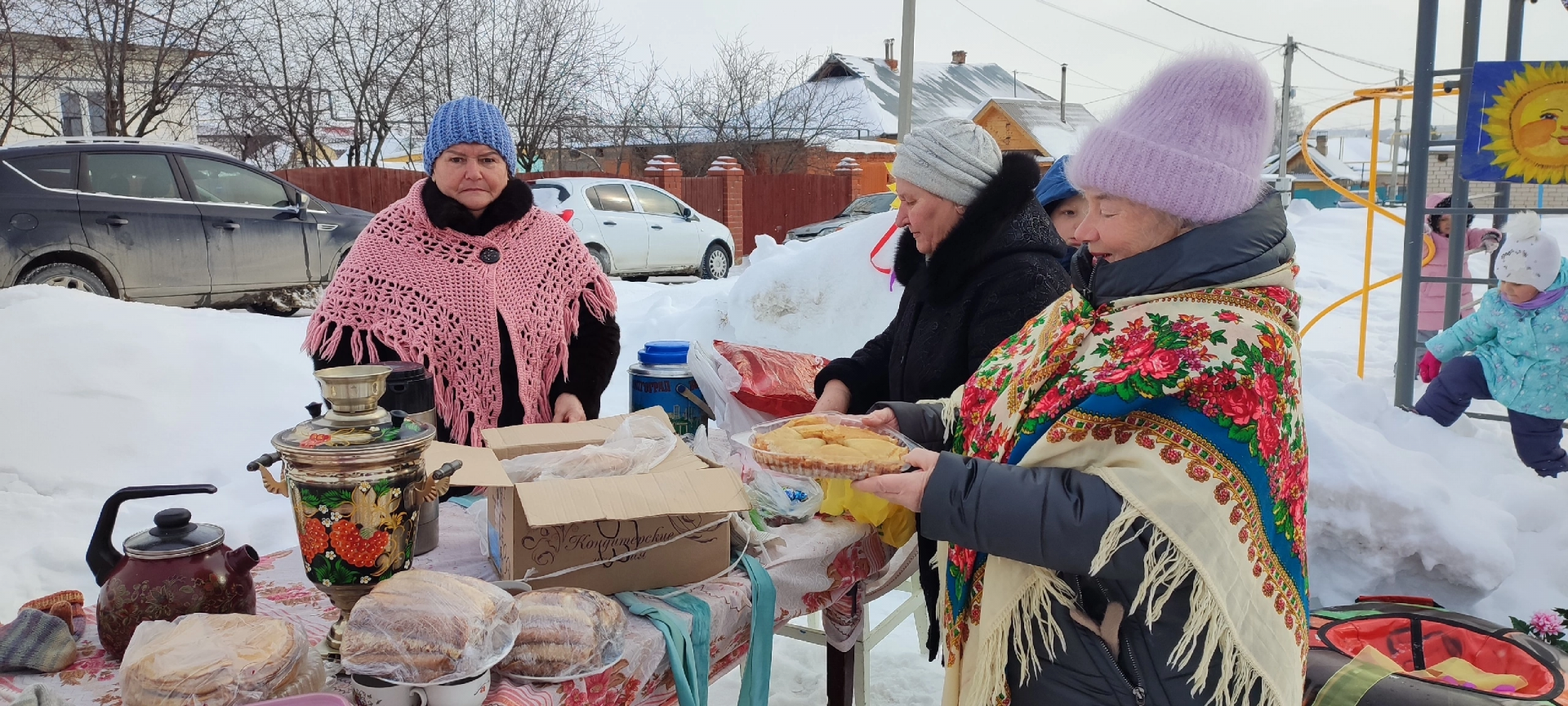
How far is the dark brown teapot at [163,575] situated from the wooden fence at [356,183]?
16462 mm

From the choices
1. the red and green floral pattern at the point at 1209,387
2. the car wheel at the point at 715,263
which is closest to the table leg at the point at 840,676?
the red and green floral pattern at the point at 1209,387

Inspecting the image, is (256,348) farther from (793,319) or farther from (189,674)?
(189,674)

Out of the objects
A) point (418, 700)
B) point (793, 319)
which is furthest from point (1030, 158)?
A: point (793, 319)

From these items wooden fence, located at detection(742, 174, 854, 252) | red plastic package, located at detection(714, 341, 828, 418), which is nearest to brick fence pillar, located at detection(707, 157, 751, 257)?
wooden fence, located at detection(742, 174, 854, 252)

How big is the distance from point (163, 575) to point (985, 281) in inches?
70.8

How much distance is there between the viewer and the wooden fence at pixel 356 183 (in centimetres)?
1661

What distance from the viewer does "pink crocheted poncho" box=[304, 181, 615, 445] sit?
263cm

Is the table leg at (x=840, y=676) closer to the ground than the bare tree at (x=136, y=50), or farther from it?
closer to the ground

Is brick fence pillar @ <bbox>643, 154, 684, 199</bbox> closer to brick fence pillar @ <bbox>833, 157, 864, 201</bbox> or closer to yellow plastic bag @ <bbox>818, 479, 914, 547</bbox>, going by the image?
brick fence pillar @ <bbox>833, 157, 864, 201</bbox>

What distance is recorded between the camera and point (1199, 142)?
1.50m

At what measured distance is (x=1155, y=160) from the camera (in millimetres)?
1504

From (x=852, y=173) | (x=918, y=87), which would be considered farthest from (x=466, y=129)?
(x=918, y=87)

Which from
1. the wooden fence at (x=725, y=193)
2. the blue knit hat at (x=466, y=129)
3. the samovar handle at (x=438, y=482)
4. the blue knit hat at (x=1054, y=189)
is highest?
the wooden fence at (x=725, y=193)

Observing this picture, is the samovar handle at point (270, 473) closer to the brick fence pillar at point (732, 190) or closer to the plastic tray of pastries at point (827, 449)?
the plastic tray of pastries at point (827, 449)
